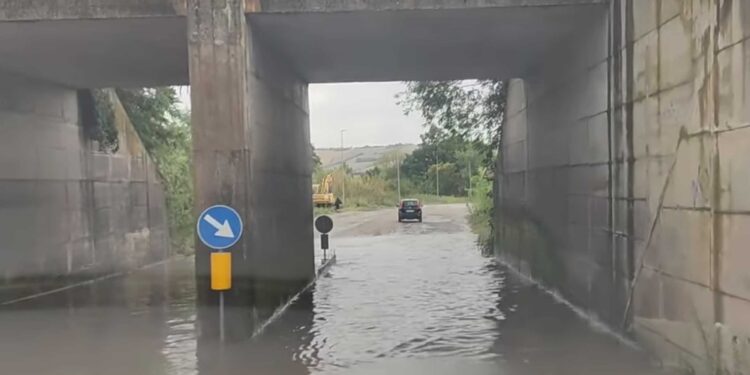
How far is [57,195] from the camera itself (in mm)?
14555

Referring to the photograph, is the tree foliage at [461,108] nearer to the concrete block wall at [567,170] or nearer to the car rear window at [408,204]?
the concrete block wall at [567,170]

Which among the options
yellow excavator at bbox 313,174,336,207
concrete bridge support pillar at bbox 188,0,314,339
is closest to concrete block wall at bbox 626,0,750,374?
concrete bridge support pillar at bbox 188,0,314,339

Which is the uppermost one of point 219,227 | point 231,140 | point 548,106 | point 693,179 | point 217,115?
point 548,106

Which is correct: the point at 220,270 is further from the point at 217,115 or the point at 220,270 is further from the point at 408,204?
the point at 408,204

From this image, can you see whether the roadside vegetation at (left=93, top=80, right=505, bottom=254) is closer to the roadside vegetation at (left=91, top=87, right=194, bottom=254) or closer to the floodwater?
the roadside vegetation at (left=91, top=87, right=194, bottom=254)

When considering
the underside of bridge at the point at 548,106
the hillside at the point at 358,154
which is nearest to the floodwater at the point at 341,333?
the underside of bridge at the point at 548,106

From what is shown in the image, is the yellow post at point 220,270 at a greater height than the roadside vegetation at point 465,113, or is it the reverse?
the roadside vegetation at point 465,113

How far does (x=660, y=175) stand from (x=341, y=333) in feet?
15.0

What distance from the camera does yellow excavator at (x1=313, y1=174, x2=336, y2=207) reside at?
194 feet

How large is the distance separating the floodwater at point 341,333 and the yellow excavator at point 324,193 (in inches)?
1677

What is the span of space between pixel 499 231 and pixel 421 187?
220ft

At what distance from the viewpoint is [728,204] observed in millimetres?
6160

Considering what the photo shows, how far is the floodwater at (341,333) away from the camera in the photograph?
7996 millimetres

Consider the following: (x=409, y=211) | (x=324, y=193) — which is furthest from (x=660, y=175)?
(x=324, y=193)
